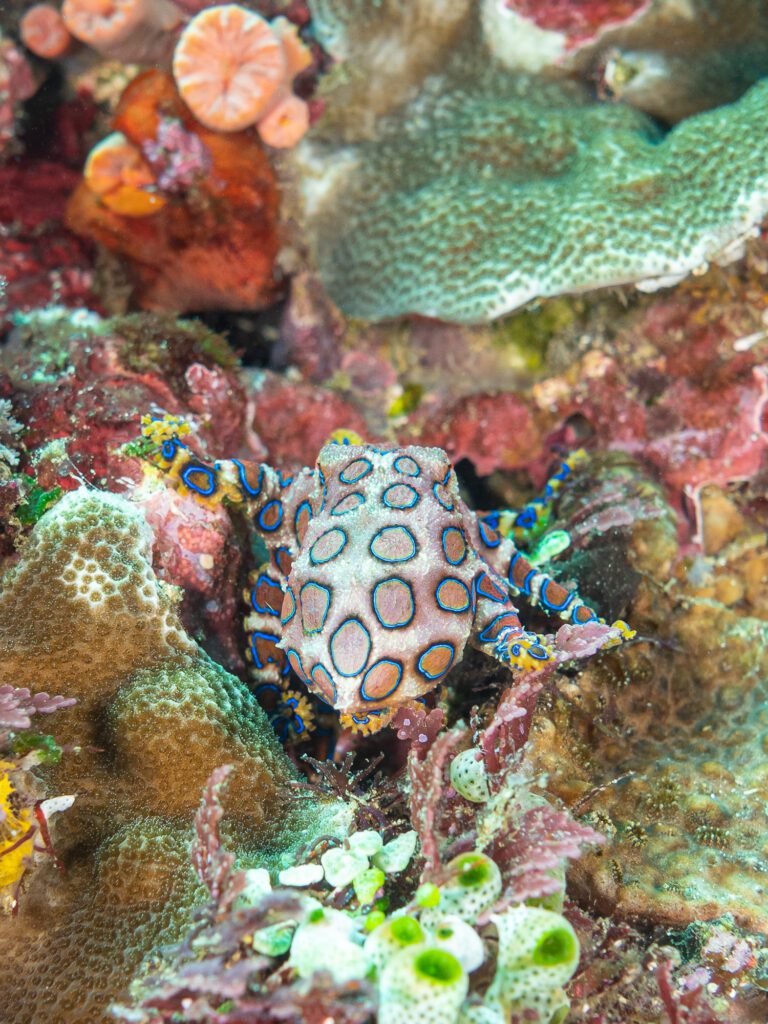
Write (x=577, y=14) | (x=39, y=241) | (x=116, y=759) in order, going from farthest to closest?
(x=39, y=241) < (x=577, y=14) < (x=116, y=759)

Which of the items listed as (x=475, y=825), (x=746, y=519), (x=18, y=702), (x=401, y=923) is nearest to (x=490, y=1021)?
(x=401, y=923)

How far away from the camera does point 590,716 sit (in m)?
4.01

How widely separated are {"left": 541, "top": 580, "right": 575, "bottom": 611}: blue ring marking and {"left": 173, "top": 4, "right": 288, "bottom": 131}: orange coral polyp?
4314 millimetres

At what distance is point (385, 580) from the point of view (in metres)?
3.45

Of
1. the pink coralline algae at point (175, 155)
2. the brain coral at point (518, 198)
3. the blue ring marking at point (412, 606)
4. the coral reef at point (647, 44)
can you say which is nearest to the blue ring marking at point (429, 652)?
the blue ring marking at point (412, 606)

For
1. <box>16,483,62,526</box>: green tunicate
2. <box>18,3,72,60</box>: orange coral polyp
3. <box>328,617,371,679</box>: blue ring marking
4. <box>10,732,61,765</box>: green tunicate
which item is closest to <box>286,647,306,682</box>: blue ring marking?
<box>328,617,371,679</box>: blue ring marking

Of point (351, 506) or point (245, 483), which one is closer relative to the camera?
point (351, 506)

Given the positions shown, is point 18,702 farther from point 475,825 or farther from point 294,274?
point 294,274

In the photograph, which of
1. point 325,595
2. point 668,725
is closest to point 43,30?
point 325,595

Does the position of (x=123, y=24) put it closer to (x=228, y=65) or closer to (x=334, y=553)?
(x=228, y=65)

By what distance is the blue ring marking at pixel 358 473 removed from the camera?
3811 millimetres

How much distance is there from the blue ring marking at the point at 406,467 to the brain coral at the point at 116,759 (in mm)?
1332

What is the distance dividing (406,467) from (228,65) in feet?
12.7

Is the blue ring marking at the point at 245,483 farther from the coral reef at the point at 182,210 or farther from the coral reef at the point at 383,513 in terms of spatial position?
the coral reef at the point at 182,210
